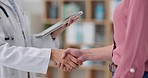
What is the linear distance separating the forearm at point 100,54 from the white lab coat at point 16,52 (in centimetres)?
25

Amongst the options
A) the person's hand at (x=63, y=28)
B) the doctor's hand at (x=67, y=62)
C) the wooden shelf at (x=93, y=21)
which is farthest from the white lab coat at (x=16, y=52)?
the wooden shelf at (x=93, y=21)

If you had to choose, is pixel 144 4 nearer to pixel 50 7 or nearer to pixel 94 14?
pixel 94 14

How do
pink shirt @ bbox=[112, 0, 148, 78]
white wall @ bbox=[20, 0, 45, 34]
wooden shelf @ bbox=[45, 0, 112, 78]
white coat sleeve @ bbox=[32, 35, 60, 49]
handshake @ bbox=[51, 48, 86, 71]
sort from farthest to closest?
white wall @ bbox=[20, 0, 45, 34] < wooden shelf @ bbox=[45, 0, 112, 78] < white coat sleeve @ bbox=[32, 35, 60, 49] < handshake @ bbox=[51, 48, 86, 71] < pink shirt @ bbox=[112, 0, 148, 78]

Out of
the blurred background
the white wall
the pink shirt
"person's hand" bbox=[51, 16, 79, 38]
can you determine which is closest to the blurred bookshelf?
the blurred background

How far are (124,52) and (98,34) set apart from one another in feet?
A: 8.84

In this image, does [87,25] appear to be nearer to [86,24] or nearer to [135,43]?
[86,24]

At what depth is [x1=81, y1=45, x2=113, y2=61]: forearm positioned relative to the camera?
5.51ft

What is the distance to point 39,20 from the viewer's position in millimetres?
4215

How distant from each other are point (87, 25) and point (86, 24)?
2 cm

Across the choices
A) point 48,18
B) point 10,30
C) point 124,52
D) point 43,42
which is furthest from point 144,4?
point 48,18

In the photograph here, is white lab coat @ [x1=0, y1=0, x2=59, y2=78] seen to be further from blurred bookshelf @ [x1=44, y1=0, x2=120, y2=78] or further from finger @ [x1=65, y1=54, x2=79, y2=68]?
blurred bookshelf @ [x1=44, y1=0, x2=120, y2=78]

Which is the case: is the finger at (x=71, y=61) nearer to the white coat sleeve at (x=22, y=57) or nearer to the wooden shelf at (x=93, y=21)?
the white coat sleeve at (x=22, y=57)

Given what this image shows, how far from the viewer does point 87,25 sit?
376 centimetres

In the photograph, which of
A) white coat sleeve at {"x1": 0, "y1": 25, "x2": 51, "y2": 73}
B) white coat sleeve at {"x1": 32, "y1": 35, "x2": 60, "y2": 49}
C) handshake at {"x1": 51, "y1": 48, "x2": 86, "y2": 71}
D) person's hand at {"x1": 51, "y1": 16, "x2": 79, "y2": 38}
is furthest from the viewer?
white coat sleeve at {"x1": 32, "y1": 35, "x2": 60, "y2": 49}
